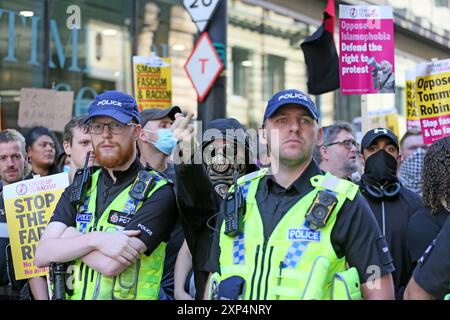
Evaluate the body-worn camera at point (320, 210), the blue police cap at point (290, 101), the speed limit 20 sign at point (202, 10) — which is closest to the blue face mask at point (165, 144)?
the blue police cap at point (290, 101)

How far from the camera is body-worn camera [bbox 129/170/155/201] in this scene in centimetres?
423

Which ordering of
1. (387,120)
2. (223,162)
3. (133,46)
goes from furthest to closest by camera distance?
(133,46)
(387,120)
(223,162)

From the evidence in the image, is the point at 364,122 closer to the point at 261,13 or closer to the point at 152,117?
the point at 152,117

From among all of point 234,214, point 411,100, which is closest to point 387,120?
point 411,100

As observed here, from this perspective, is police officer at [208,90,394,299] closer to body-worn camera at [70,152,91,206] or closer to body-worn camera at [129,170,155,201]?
body-worn camera at [129,170,155,201]

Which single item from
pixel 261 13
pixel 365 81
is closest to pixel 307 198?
pixel 365 81

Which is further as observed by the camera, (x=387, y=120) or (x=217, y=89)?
(x=387, y=120)

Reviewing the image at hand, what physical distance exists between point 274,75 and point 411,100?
931cm

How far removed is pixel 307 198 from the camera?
12.0 ft

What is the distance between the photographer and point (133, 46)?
46.1 ft

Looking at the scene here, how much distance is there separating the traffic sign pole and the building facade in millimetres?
3277

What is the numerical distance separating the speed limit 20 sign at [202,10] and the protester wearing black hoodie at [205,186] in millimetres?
3656

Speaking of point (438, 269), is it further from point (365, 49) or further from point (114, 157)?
point (365, 49)

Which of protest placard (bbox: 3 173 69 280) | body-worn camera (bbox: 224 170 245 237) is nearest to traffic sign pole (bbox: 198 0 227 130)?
protest placard (bbox: 3 173 69 280)
